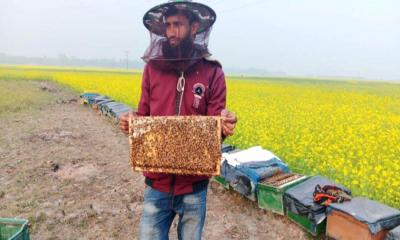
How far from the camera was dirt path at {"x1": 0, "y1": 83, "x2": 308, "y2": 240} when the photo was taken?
17.2 ft

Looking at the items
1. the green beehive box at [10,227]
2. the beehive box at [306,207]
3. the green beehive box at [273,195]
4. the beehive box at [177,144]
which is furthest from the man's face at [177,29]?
the green beehive box at [273,195]

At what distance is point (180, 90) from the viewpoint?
8.78 ft

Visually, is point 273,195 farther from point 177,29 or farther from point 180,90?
point 177,29

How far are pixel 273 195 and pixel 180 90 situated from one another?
3442 millimetres

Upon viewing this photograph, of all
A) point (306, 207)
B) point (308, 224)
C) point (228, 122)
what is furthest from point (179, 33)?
point (308, 224)

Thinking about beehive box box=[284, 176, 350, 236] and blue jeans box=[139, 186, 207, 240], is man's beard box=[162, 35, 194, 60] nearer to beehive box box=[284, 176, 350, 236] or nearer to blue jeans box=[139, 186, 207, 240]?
blue jeans box=[139, 186, 207, 240]

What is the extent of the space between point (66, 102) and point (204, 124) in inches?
790

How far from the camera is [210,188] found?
7016 mm

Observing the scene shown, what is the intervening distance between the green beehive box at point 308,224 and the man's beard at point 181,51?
131 inches

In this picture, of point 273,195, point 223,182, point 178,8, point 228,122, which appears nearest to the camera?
point 228,122

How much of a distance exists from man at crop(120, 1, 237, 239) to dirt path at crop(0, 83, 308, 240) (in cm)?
244

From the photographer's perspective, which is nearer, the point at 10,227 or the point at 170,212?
the point at 170,212

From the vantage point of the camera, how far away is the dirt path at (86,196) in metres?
5.25

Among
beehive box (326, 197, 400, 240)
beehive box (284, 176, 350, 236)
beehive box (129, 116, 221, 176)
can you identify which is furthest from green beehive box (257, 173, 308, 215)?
beehive box (129, 116, 221, 176)
